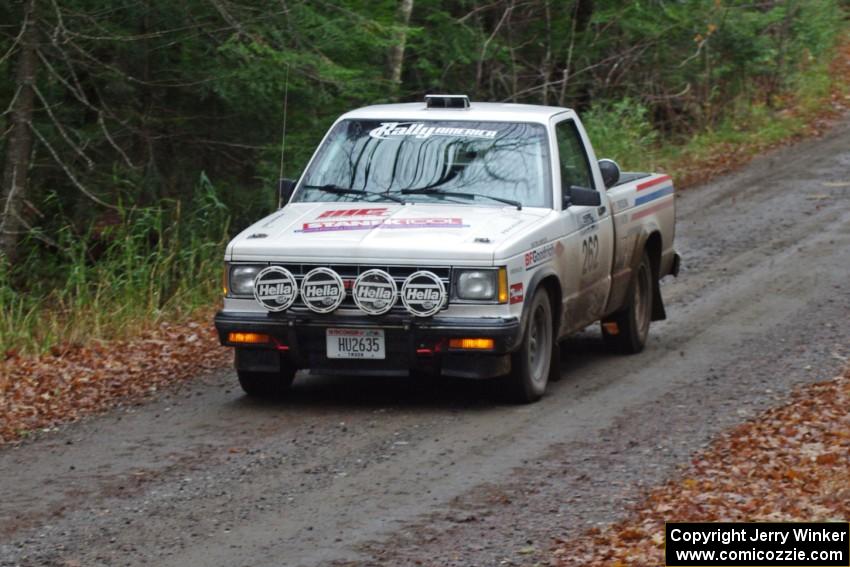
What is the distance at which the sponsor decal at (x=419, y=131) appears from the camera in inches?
400

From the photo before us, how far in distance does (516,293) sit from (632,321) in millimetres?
2709

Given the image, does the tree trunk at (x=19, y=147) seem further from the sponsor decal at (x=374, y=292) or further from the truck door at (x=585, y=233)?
the sponsor decal at (x=374, y=292)

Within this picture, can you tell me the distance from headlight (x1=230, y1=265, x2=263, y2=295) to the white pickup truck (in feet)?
0.04

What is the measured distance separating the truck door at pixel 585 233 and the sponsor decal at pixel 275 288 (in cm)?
200

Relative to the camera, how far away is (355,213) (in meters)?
9.60

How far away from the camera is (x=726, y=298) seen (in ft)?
45.0

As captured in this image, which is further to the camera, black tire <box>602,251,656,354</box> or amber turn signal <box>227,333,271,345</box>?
Result: black tire <box>602,251,656,354</box>

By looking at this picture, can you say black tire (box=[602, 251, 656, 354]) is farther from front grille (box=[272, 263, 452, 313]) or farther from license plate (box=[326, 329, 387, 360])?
license plate (box=[326, 329, 387, 360])

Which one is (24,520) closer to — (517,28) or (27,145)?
(27,145)

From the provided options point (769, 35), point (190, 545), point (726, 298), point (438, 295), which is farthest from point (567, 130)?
point (769, 35)

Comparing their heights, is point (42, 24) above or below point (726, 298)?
above

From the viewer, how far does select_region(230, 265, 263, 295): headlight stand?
9.17 m

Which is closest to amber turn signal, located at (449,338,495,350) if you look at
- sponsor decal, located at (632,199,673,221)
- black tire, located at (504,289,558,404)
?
black tire, located at (504,289,558,404)

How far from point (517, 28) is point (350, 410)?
1399 centimetres
